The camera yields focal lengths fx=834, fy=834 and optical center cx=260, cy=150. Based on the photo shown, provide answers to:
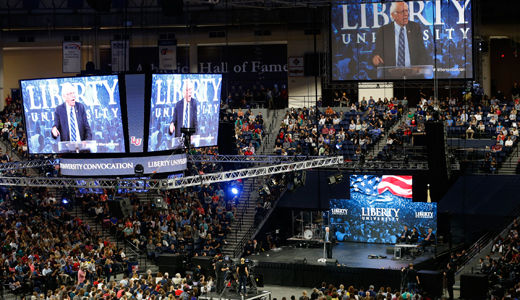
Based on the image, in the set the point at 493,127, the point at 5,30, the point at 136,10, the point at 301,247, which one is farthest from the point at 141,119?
the point at 5,30

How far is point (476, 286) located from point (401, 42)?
39.5 ft

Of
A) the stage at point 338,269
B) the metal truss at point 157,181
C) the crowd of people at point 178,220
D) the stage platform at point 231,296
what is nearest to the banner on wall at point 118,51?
the crowd of people at point 178,220

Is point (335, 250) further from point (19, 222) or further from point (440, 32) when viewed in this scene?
point (19, 222)

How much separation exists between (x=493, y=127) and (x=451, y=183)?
2.98 meters

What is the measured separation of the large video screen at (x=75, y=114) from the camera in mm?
24375

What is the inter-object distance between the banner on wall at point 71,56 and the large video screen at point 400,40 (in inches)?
414

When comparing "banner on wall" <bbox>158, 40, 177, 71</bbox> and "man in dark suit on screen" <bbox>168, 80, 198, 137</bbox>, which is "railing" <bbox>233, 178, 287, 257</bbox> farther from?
"banner on wall" <bbox>158, 40, 177, 71</bbox>

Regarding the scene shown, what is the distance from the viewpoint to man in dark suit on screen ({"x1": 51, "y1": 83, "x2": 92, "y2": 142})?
81.3ft

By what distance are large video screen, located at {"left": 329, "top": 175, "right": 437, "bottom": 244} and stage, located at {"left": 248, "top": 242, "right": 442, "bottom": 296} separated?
1748 mm

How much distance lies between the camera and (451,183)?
2967cm

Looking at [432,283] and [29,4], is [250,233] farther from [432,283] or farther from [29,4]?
[29,4]

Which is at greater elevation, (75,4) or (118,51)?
(75,4)

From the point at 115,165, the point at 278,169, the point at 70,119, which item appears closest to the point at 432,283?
the point at 278,169

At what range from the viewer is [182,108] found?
25250 mm
